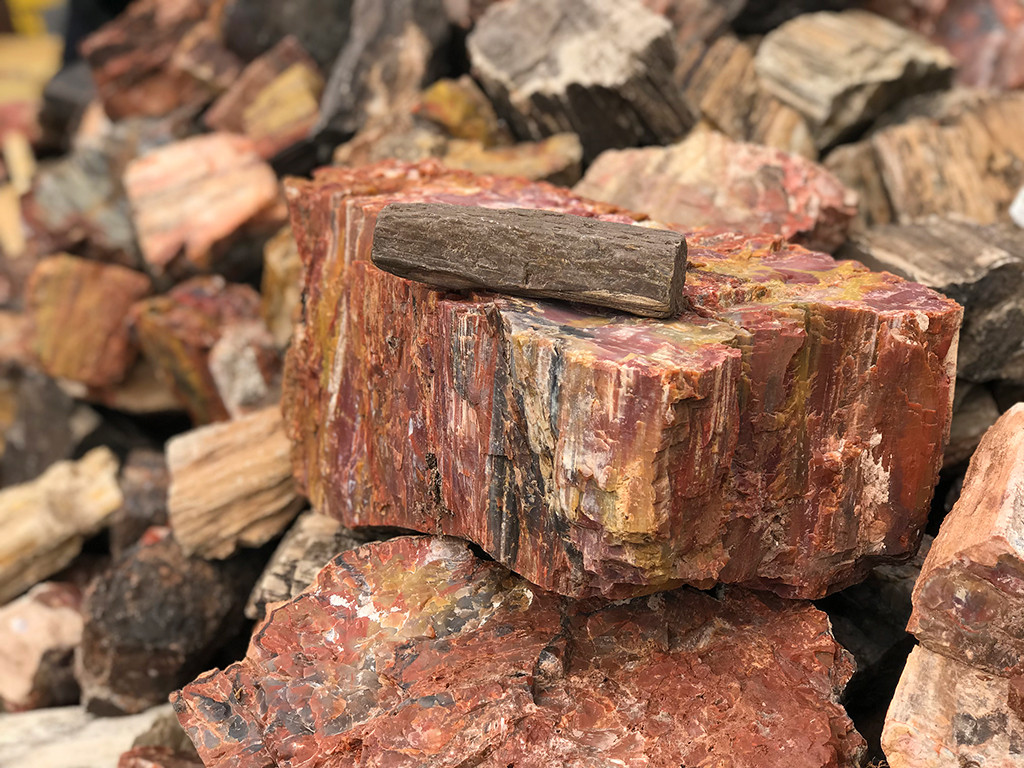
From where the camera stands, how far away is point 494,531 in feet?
7.34

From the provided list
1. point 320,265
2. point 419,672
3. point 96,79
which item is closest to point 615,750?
point 419,672

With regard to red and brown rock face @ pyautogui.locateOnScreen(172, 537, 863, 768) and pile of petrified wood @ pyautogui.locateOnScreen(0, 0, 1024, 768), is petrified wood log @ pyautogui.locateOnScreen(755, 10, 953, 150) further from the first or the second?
red and brown rock face @ pyautogui.locateOnScreen(172, 537, 863, 768)

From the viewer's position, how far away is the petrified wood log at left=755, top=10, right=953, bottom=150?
414 centimetres

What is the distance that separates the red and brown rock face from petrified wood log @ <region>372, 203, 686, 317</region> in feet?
2.38

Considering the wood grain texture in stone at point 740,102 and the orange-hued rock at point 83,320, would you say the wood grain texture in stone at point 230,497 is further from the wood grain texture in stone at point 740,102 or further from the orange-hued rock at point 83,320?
the wood grain texture in stone at point 740,102

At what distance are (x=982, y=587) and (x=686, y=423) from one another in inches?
24.3

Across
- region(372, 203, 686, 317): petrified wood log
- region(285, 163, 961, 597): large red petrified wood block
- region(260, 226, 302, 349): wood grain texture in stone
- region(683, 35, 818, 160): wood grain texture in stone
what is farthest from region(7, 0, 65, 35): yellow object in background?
region(372, 203, 686, 317): petrified wood log

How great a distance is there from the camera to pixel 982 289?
8.92 feet

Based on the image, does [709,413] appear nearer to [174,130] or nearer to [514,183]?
[514,183]

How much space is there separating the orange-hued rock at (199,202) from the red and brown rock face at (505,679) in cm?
248

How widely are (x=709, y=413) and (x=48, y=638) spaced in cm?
284

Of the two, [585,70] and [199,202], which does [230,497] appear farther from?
[585,70]

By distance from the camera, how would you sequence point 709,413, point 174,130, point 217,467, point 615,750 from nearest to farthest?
point 709,413
point 615,750
point 217,467
point 174,130

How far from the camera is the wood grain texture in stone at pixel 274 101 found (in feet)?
15.7
